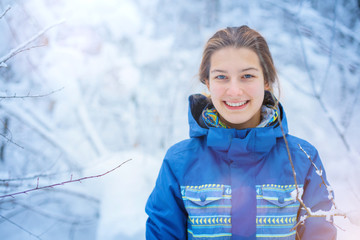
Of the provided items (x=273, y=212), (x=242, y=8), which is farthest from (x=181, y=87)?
(x=273, y=212)

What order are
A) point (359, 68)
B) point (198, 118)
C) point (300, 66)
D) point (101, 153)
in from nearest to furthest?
→ point (198, 118) → point (359, 68) → point (101, 153) → point (300, 66)

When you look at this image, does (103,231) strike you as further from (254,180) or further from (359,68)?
(359,68)

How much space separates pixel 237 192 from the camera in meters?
1.23

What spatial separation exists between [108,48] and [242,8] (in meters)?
1.87

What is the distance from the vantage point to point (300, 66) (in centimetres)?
334

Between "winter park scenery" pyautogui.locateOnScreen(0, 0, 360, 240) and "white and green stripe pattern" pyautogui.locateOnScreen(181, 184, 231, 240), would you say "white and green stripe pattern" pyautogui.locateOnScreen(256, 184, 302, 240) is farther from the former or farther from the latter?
"winter park scenery" pyautogui.locateOnScreen(0, 0, 360, 240)

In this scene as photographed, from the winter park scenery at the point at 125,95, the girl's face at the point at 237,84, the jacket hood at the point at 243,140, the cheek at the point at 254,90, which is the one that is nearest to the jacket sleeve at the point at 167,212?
the jacket hood at the point at 243,140

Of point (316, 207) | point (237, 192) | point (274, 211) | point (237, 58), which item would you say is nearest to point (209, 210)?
point (237, 192)

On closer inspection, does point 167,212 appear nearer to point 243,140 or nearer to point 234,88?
point 243,140

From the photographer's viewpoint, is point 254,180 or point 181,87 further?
point 181,87

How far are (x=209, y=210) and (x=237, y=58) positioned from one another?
2.49 feet

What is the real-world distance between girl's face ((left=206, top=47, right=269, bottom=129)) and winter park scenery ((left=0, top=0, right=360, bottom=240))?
136 cm

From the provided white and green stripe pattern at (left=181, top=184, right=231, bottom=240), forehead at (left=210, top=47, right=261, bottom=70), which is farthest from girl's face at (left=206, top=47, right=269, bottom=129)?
white and green stripe pattern at (left=181, top=184, right=231, bottom=240)

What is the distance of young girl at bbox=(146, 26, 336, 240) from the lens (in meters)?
1.23
